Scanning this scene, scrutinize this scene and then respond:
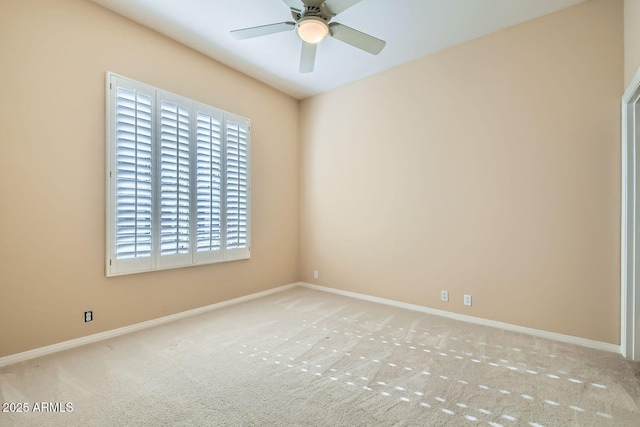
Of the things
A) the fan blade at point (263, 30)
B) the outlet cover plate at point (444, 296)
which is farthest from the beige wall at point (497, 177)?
the fan blade at point (263, 30)

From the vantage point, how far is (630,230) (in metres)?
2.40

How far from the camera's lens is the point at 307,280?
487 centimetres

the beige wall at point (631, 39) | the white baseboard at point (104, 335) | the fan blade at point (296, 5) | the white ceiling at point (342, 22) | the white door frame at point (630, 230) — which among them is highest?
the white ceiling at point (342, 22)

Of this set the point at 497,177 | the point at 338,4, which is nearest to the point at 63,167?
the point at 338,4

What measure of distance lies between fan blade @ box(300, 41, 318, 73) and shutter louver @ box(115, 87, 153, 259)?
163 centimetres

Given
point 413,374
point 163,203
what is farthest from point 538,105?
point 163,203

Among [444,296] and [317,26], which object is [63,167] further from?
[444,296]

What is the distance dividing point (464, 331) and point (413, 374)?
1.11 meters

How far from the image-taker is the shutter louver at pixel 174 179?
3166 millimetres

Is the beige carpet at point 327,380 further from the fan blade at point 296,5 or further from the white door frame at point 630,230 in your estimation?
the fan blade at point 296,5

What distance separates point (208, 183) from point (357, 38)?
2.28 meters

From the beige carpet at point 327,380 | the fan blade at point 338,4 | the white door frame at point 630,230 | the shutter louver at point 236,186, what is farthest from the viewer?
the shutter louver at point 236,186

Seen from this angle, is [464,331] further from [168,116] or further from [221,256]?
[168,116]

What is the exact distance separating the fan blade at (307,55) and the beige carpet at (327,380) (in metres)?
2.66
